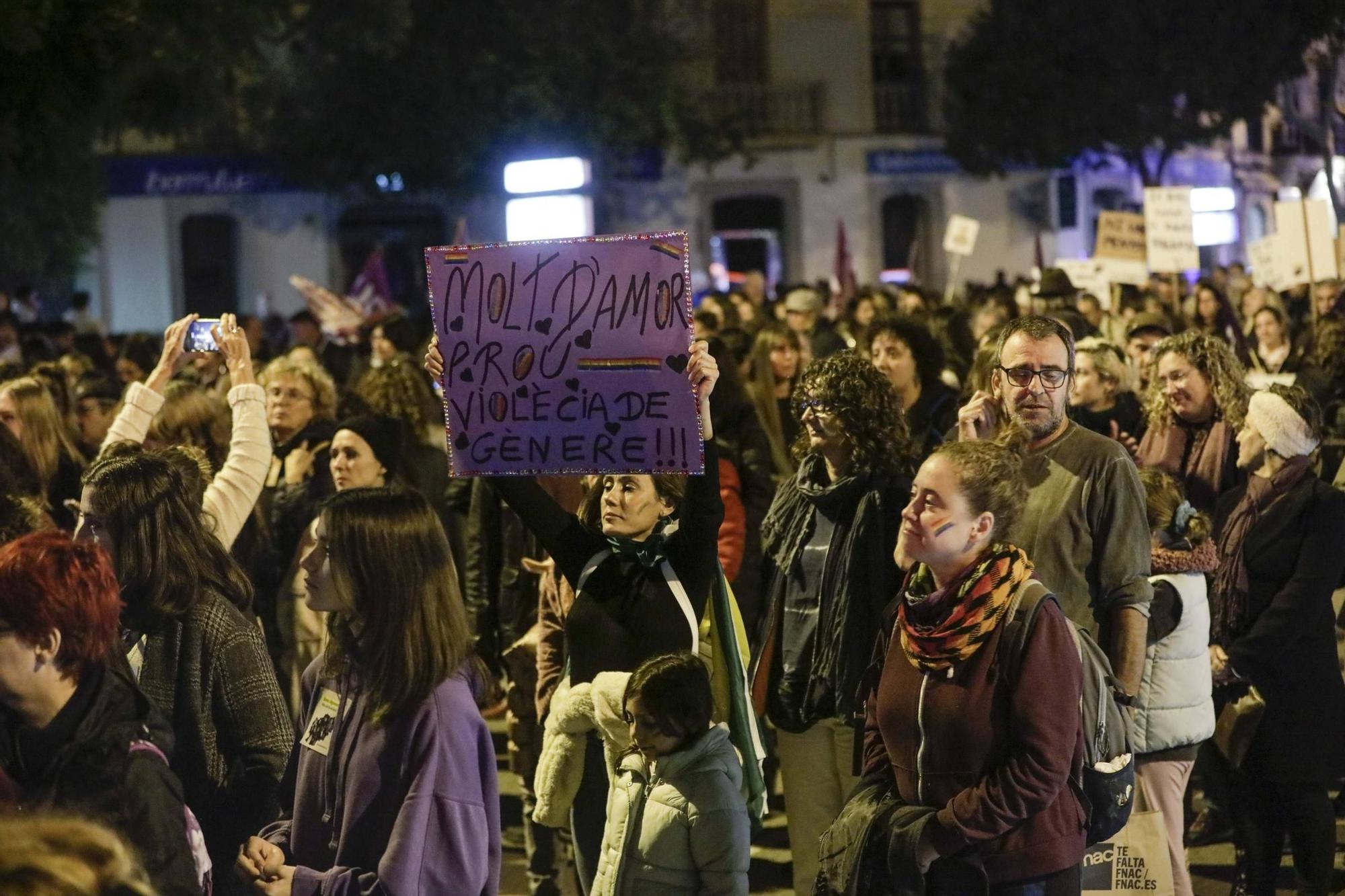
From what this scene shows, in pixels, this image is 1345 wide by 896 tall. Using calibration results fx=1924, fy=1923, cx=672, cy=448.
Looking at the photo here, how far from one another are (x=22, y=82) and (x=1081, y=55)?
74.2ft

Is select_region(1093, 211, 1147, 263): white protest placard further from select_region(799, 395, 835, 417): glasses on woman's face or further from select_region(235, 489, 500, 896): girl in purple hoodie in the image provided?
select_region(235, 489, 500, 896): girl in purple hoodie

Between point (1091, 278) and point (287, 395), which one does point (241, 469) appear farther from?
point (1091, 278)

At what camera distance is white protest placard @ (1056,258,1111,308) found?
14359mm

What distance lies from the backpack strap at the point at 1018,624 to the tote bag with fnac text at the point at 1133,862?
1195 mm

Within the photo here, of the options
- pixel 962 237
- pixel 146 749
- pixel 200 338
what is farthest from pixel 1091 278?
pixel 146 749

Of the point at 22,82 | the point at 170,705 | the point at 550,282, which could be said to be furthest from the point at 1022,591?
the point at 22,82

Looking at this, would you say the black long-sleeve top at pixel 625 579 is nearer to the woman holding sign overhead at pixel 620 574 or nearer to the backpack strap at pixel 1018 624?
the woman holding sign overhead at pixel 620 574

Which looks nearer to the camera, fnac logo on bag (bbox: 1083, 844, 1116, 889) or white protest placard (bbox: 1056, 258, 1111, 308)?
fnac logo on bag (bbox: 1083, 844, 1116, 889)

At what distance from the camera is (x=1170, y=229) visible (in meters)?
13.6

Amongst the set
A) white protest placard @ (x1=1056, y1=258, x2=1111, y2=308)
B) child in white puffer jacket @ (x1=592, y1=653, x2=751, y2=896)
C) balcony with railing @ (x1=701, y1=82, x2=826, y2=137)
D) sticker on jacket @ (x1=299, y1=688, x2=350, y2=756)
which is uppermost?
balcony with railing @ (x1=701, y1=82, x2=826, y2=137)

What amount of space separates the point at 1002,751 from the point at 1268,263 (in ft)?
38.4

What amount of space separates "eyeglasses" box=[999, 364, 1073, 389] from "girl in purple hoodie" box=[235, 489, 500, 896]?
1784mm

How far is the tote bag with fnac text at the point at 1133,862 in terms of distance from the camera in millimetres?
5020

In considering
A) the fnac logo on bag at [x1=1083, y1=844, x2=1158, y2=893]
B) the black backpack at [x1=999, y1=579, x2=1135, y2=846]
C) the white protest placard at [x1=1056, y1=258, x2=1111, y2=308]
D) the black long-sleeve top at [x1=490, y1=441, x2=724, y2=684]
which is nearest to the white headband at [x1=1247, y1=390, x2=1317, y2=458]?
the fnac logo on bag at [x1=1083, y1=844, x2=1158, y2=893]
